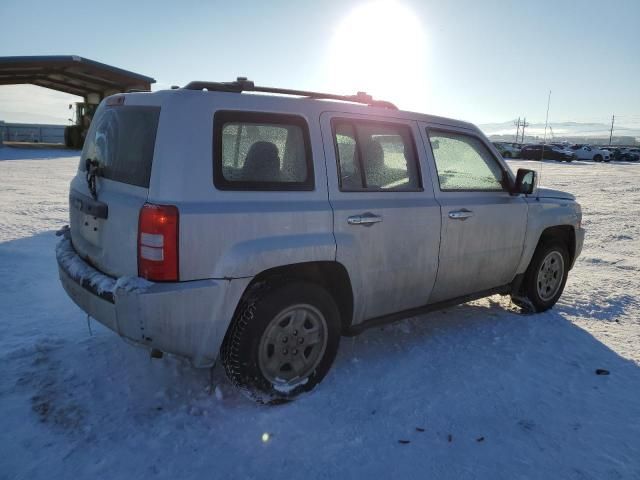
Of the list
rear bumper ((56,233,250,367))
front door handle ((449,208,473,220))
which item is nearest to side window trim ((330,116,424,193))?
front door handle ((449,208,473,220))

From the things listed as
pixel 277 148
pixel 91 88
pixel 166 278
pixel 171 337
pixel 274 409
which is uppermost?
pixel 91 88

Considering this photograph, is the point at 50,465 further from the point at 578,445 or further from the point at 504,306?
the point at 504,306

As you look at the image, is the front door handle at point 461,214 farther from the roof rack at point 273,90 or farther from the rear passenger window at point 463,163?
the roof rack at point 273,90

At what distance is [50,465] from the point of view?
8.14 feet

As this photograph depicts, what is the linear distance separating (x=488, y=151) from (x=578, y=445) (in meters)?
2.51

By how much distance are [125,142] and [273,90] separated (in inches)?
39.1

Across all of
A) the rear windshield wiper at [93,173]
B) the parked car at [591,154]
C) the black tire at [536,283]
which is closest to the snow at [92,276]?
the rear windshield wiper at [93,173]

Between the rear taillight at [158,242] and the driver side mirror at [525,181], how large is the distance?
310cm

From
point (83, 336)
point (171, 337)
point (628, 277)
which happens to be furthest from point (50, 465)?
point (628, 277)

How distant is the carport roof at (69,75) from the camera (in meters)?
26.9

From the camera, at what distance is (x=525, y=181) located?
4316mm

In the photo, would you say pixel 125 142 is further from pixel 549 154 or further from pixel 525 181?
pixel 549 154

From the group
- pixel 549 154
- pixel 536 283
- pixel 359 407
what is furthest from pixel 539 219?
pixel 549 154

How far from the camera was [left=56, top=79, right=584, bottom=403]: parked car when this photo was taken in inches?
104
